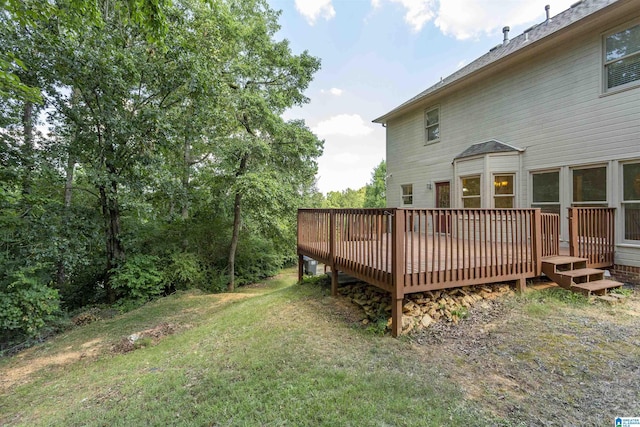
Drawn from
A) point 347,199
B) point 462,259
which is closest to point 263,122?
point 462,259

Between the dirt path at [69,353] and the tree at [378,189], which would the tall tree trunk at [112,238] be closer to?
the dirt path at [69,353]

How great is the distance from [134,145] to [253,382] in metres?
7.29

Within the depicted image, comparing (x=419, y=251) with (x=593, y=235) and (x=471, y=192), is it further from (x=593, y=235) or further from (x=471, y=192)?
(x=471, y=192)

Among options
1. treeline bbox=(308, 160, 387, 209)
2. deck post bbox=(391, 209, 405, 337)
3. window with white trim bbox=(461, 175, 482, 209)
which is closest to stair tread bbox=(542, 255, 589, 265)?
window with white trim bbox=(461, 175, 482, 209)

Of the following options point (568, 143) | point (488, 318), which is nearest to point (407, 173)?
point (568, 143)

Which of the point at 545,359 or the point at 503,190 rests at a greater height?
the point at 503,190

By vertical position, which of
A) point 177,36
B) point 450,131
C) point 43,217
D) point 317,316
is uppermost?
point 177,36

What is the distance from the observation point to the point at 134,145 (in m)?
7.50

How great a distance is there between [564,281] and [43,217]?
445 inches

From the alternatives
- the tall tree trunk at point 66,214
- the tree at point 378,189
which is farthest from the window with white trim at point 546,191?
the tree at point 378,189

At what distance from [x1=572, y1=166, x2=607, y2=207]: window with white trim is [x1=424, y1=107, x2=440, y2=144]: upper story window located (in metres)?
4.28

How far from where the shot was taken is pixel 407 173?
36.3 ft

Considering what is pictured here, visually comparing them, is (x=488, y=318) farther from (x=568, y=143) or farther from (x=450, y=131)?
(x=450, y=131)

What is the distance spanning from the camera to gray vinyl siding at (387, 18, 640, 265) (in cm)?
577
